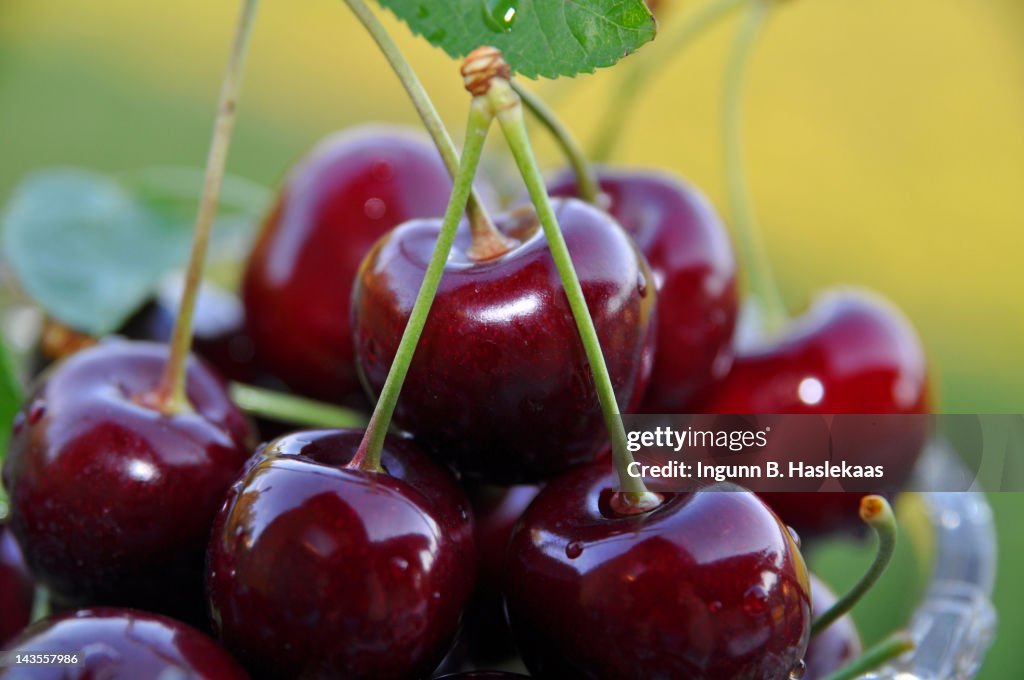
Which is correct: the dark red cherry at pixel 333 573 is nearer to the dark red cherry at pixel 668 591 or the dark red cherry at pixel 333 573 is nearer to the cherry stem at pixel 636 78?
the dark red cherry at pixel 668 591

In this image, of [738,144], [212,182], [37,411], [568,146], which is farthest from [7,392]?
[738,144]

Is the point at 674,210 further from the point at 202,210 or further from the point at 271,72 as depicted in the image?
the point at 271,72

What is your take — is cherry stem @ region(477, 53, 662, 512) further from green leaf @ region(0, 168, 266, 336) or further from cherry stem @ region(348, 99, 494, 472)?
green leaf @ region(0, 168, 266, 336)

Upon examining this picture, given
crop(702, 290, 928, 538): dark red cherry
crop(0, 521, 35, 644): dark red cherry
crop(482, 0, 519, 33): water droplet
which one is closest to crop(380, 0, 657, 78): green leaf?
crop(482, 0, 519, 33): water droplet

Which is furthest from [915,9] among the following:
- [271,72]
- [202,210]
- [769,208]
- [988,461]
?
[202,210]

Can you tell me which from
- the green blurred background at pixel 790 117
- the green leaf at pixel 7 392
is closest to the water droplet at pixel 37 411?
the green leaf at pixel 7 392

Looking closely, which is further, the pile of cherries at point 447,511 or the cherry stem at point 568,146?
the cherry stem at point 568,146

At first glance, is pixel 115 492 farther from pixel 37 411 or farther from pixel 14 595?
pixel 14 595
